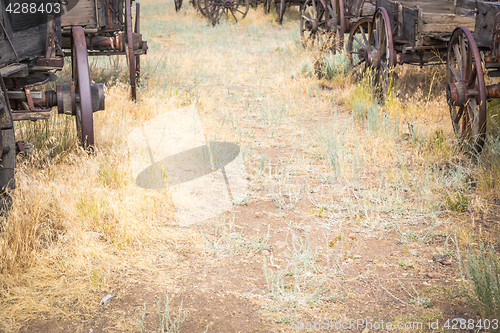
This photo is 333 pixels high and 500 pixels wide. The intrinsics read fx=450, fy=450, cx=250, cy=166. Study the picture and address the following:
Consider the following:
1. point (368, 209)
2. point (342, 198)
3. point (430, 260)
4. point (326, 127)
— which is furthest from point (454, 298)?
point (326, 127)

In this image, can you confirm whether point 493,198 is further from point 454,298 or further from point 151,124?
point 151,124

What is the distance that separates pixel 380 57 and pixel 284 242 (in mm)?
3555

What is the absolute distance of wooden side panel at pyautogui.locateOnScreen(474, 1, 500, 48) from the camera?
12.3 feet

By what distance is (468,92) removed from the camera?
157 inches

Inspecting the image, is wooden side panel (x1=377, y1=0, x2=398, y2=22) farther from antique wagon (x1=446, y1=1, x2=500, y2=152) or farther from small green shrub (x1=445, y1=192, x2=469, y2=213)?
small green shrub (x1=445, y1=192, x2=469, y2=213)

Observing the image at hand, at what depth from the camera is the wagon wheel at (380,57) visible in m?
5.35

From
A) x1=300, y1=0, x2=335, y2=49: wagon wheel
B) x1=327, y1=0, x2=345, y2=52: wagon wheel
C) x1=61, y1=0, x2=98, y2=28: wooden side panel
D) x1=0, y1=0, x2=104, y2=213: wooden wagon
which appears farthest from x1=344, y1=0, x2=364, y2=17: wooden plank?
x1=0, y1=0, x2=104, y2=213: wooden wagon

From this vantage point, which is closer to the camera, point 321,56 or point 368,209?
point 368,209

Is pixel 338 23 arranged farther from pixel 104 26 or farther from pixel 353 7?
pixel 104 26

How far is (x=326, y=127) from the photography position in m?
5.34

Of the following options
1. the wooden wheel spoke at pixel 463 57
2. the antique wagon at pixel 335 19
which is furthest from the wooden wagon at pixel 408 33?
the antique wagon at pixel 335 19

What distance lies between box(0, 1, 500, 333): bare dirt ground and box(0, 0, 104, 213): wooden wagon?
44 cm

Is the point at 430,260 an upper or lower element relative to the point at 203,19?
lower

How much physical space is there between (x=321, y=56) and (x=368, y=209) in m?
4.70
